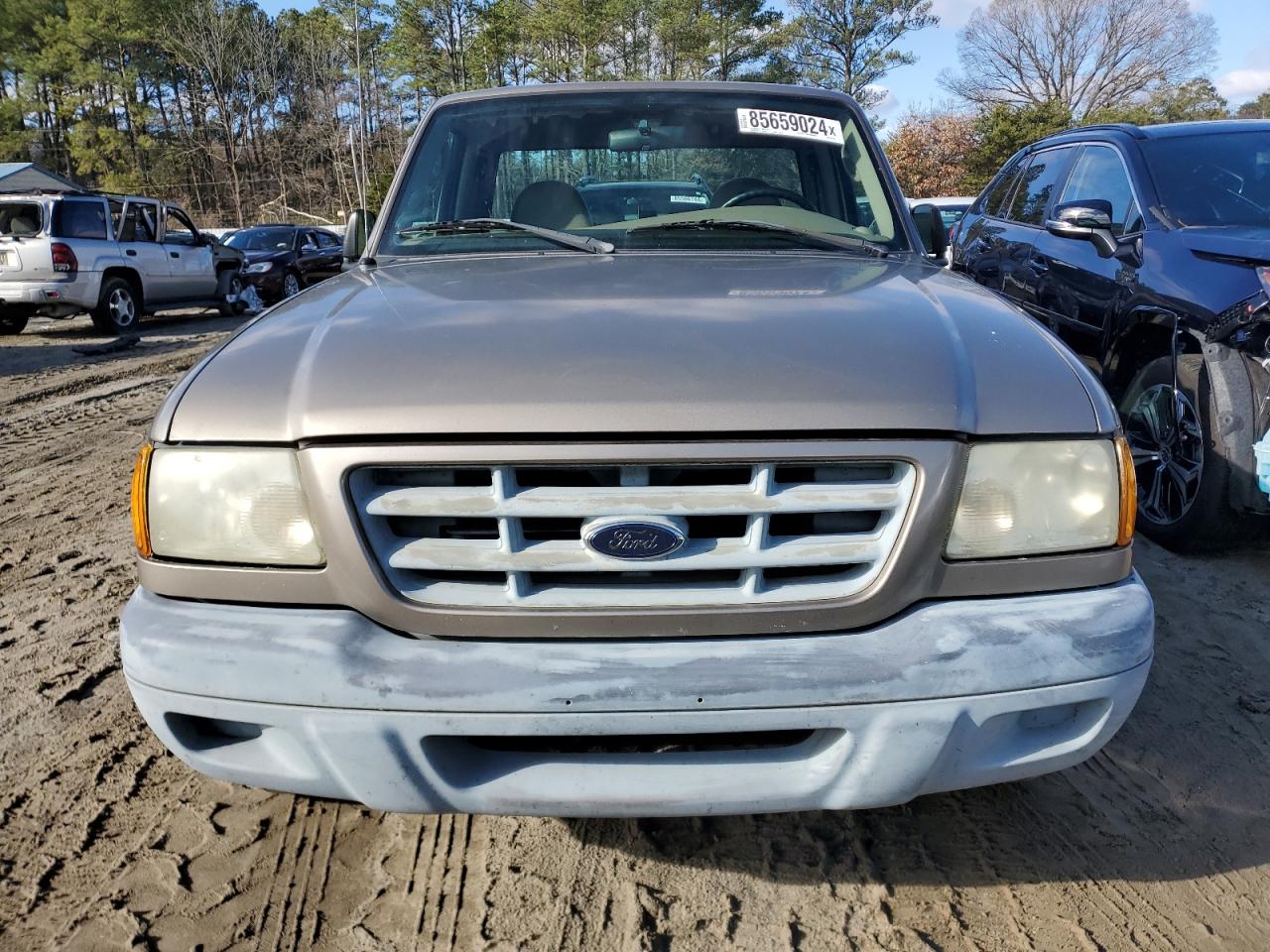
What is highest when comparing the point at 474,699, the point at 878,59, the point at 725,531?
the point at 878,59

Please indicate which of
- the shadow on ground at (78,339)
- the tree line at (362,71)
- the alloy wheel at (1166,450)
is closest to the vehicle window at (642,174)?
the alloy wheel at (1166,450)

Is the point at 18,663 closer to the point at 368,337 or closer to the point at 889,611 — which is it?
the point at 368,337

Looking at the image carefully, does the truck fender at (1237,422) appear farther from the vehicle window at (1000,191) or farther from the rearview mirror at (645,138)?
the vehicle window at (1000,191)

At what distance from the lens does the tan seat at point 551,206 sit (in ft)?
9.62

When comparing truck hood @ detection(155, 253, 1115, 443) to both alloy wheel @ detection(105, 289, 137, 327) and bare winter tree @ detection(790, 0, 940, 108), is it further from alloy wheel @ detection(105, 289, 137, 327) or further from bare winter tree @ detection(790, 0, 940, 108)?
bare winter tree @ detection(790, 0, 940, 108)

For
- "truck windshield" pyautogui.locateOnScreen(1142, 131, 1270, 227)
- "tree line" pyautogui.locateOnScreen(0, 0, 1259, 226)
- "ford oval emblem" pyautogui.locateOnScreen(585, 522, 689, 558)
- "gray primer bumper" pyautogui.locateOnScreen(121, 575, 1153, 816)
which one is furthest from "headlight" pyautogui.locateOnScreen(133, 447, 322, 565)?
"tree line" pyautogui.locateOnScreen(0, 0, 1259, 226)

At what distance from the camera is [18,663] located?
122 inches

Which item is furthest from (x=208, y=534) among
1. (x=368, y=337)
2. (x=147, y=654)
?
(x=368, y=337)

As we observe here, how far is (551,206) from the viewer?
2984 millimetres

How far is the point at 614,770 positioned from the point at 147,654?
0.84 meters

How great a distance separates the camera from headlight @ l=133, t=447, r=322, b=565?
1.68m

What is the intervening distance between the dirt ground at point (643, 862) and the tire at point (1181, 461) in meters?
1.10

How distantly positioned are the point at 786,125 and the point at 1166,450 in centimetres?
229

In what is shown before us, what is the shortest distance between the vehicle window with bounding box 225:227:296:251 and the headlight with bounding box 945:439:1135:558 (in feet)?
56.9
